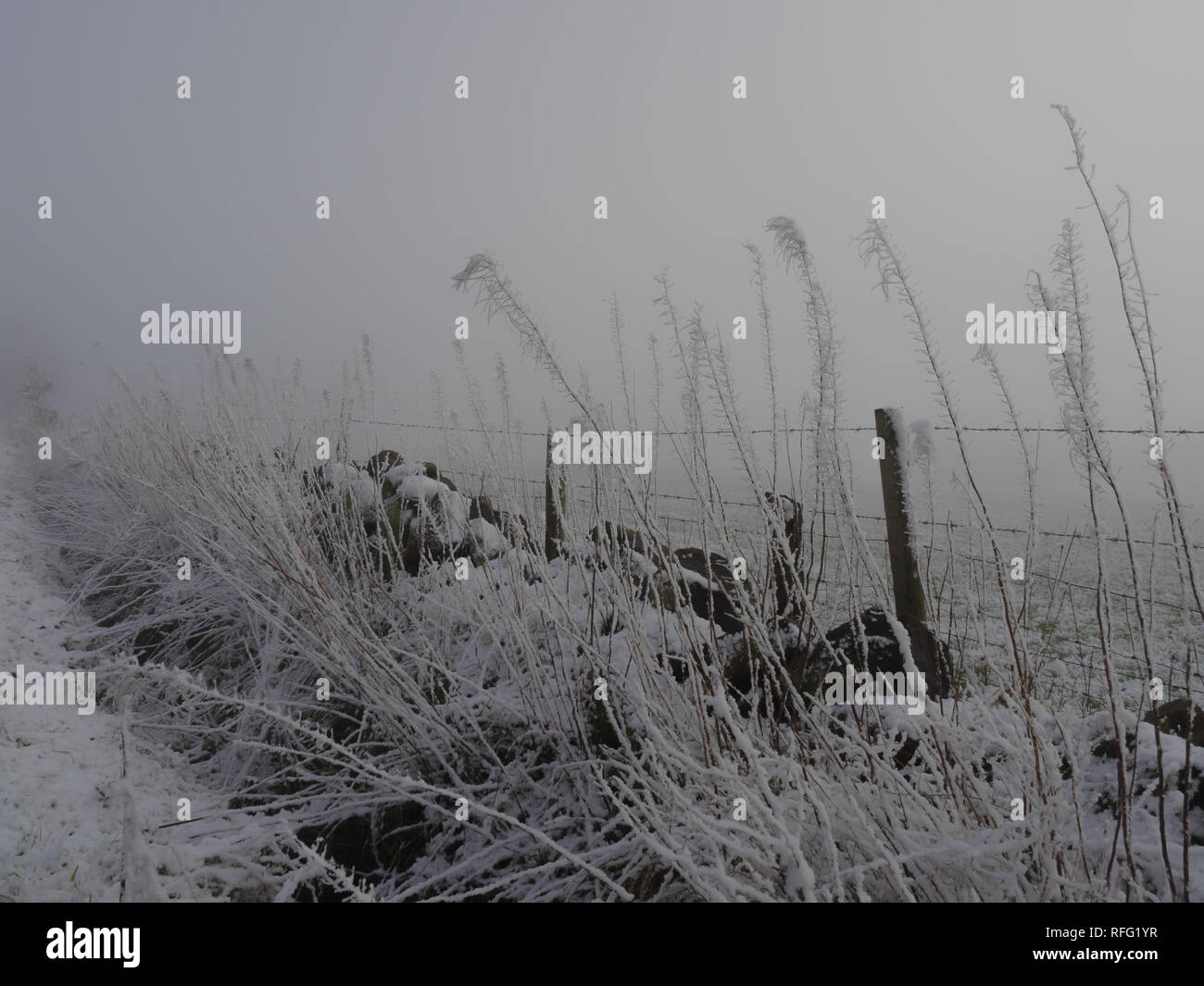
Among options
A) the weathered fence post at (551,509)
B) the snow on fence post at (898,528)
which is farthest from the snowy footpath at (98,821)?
the snow on fence post at (898,528)

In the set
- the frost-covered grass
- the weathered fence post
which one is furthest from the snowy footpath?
the weathered fence post

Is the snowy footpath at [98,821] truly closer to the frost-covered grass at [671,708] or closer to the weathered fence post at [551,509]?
the frost-covered grass at [671,708]

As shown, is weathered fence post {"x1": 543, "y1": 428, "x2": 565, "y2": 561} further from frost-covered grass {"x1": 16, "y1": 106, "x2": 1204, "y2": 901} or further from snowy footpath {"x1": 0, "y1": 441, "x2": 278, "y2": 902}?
snowy footpath {"x1": 0, "y1": 441, "x2": 278, "y2": 902}

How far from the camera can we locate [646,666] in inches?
63.7

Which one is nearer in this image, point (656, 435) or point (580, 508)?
point (656, 435)

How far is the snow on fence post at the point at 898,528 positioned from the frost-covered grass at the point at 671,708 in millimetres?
127

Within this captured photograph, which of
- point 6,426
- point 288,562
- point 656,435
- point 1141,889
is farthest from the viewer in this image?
point 6,426

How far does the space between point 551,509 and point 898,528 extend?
2.30 m

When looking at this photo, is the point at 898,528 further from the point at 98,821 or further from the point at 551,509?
the point at 98,821

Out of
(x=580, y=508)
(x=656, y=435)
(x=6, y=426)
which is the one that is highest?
(x=6, y=426)

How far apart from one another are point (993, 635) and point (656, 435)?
2.48 m

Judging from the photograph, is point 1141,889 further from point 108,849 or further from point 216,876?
point 108,849

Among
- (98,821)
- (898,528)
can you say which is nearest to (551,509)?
(898,528)
